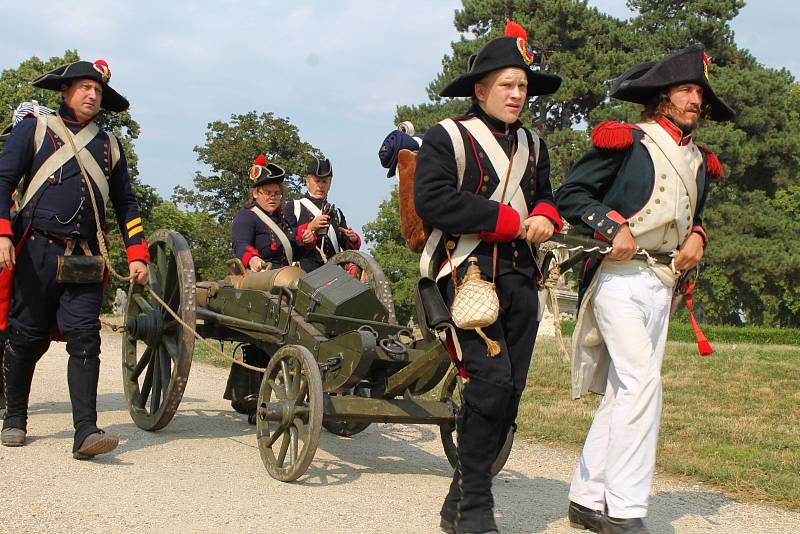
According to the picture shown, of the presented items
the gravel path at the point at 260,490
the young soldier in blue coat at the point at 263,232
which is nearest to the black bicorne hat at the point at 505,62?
the gravel path at the point at 260,490

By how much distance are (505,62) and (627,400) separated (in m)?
1.49

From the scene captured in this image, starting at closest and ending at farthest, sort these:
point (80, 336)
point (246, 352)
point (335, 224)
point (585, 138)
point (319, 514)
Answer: point (319, 514), point (80, 336), point (246, 352), point (335, 224), point (585, 138)

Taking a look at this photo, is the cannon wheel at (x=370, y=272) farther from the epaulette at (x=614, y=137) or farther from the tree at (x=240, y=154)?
the tree at (x=240, y=154)

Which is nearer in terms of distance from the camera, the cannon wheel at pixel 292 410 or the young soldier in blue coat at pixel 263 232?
the cannon wheel at pixel 292 410

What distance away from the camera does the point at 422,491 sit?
16.5 feet

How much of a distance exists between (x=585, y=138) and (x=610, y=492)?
29.2m

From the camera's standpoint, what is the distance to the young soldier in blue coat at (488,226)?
387 cm

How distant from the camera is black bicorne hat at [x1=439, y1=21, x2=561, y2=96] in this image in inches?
157

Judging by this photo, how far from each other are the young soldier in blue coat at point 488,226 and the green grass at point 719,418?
2.21 metres

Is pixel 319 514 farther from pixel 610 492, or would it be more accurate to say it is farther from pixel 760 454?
pixel 760 454

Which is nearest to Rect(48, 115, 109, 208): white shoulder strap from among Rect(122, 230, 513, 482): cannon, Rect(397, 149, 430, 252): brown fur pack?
Rect(122, 230, 513, 482): cannon

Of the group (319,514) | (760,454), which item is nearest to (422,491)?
(319,514)

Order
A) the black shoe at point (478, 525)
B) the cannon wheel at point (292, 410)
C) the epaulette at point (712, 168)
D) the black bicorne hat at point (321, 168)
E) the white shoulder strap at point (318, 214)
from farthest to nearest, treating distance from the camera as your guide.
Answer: the black bicorne hat at point (321, 168) < the white shoulder strap at point (318, 214) < the cannon wheel at point (292, 410) < the epaulette at point (712, 168) < the black shoe at point (478, 525)

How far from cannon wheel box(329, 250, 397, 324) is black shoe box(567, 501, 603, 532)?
2544 mm
